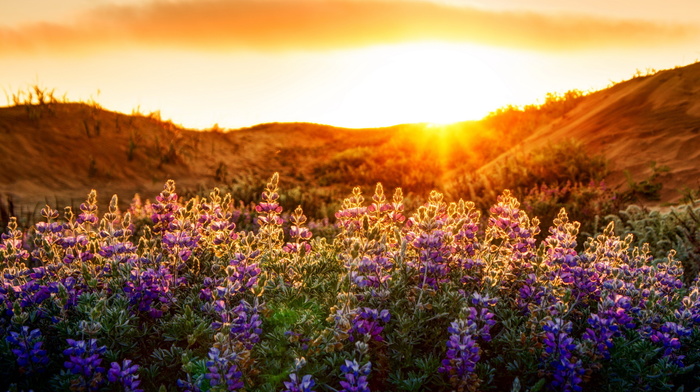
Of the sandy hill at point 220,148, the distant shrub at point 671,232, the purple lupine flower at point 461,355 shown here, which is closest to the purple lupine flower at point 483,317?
the purple lupine flower at point 461,355

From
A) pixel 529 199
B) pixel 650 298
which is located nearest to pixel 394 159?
pixel 529 199

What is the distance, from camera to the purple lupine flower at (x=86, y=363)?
2.68 meters

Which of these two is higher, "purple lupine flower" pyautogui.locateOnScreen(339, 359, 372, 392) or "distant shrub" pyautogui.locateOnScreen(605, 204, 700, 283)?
"purple lupine flower" pyautogui.locateOnScreen(339, 359, 372, 392)

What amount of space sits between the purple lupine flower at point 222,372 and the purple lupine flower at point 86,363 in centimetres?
60

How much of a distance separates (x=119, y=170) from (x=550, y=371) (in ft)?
51.2

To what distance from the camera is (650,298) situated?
381 centimetres

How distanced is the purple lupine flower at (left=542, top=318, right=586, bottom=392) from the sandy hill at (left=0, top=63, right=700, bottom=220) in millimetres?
8288

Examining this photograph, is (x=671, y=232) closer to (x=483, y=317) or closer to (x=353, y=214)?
(x=353, y=214)

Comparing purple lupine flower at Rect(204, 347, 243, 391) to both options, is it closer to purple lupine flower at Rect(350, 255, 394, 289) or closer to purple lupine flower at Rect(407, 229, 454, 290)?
purple lupine flower at Rect(350, 255, 394, 289)

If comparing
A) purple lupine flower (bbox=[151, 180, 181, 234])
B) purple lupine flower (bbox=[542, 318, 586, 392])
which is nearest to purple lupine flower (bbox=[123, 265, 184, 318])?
purple lupine flower (bbox=[151, 180, 181, 234])

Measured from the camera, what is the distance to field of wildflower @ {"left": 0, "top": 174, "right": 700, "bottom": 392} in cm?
280

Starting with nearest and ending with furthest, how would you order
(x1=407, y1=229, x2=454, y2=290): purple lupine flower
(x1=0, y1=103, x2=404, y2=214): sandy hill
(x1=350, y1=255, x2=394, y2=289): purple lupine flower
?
1. (x1=350, y1=255, x2=394, y2=289): purple lupine flower
2. (x1=407, y1=229, x2=454, y2=290): purple lupine flower
3. (x1=0, y1=103, x2=404, y2=214): sandy hill

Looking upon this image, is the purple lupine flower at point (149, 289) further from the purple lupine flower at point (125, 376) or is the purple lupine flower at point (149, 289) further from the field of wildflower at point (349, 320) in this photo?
the purple lupine flower at point (125, 376)

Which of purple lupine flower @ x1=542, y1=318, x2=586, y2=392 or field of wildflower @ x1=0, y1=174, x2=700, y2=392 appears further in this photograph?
purple lupine flower @ x1=542, y1=318, x2=586, y2=392
